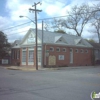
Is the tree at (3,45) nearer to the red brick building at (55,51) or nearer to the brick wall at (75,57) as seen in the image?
the red brick building at (55,51)

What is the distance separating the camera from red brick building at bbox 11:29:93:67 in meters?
36.0

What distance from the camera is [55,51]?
1467 inches

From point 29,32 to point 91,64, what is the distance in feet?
50.9

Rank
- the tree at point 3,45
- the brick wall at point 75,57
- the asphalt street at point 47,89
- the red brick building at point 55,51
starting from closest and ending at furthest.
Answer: the asphalt street at point 47,89, the red brick building at point 55,51, the brick wall at point 75,57, the tree at point 3,45

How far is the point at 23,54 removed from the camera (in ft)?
132

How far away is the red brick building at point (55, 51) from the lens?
36.0m

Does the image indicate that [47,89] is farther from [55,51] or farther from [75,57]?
[75,57]

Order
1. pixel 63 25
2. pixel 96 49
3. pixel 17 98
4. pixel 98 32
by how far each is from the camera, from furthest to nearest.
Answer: pixel 63 25
pixel 98 32
pixel 96 49
pixel 17 98

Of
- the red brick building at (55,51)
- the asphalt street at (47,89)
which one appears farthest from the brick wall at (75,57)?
the asphalt street at (47,89)

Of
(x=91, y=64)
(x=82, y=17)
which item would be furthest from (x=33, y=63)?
(x=82, y=17)

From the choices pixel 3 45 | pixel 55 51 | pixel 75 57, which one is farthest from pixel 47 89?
pixel 3 45

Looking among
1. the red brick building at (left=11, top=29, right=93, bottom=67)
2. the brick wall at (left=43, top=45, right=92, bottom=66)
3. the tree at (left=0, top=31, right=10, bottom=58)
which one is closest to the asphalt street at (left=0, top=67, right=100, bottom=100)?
the red brick building at (left=11, top=29, right=93, bottom=67)

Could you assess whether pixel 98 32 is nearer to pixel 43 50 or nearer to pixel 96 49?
pixel 96 49

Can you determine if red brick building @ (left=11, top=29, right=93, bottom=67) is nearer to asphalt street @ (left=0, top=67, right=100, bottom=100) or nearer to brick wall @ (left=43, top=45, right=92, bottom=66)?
brick wall @ (left=43, top=45, right=92, bottom=66)
